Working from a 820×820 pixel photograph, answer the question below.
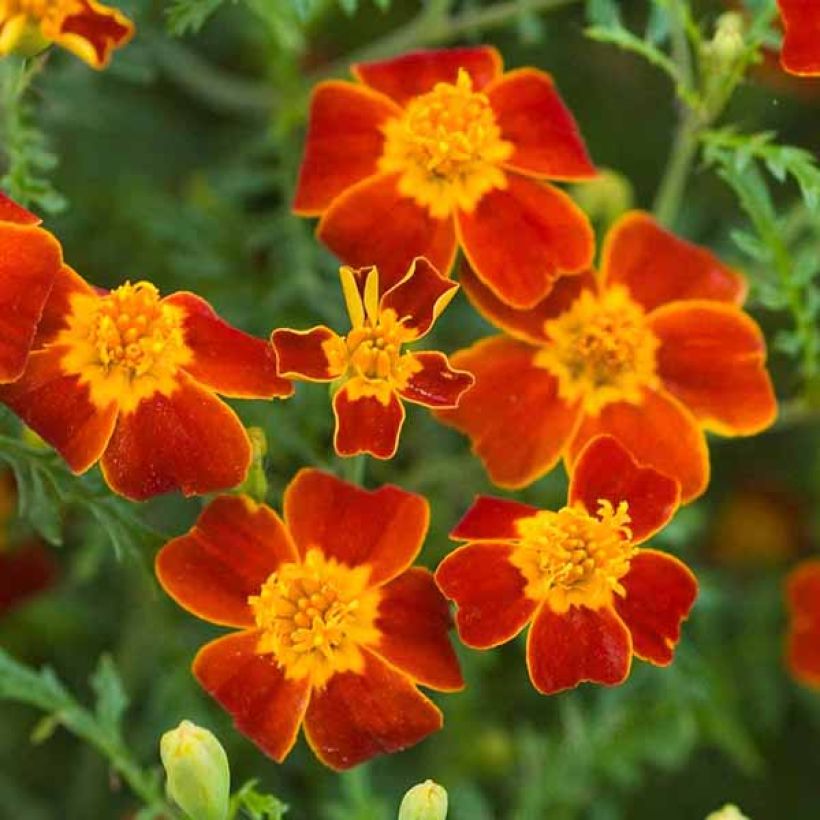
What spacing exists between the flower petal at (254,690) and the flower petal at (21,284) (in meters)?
0.22

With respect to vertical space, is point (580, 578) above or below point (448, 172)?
below

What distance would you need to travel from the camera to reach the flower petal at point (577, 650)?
1.16 meters

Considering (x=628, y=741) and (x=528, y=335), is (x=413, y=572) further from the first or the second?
(x=628, y=741)

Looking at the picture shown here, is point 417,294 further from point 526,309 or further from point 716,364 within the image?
point 716,364

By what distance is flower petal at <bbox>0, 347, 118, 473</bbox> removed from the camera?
3.79ft

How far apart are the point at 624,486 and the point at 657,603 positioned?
81 mm

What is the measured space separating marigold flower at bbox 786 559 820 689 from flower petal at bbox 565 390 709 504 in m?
0.46

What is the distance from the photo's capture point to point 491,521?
1202mm

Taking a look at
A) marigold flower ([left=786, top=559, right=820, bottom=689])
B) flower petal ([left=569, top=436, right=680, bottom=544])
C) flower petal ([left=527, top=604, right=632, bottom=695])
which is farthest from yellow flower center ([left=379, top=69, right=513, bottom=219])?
marigold flower ([left=786, top=559, right=820, bottom=689])

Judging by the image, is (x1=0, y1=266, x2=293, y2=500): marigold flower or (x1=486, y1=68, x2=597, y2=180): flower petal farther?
(x1=486, y1=68, x2=597, y2=180): flower petal

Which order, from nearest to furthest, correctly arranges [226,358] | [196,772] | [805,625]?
[196,772], [226,358], [805,625]

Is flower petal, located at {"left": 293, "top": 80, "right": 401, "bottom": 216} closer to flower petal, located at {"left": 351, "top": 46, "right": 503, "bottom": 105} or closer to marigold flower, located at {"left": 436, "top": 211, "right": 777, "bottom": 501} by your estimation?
flower petal, located at {"left": 351, "top": 46, "right": 503, "bottom": 105}

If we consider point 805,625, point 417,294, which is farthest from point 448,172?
point 805,625

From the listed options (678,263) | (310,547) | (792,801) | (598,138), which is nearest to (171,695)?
(310,547)
